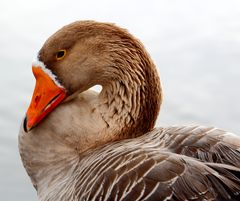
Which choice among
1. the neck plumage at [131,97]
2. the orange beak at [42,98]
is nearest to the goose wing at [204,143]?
the neck plumage at [131,97]

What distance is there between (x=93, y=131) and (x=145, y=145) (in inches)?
31.0

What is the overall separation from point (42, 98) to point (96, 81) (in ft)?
2.00

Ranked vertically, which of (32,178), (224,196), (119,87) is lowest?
(32,178)

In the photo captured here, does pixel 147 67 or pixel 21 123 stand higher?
pixel 147 67

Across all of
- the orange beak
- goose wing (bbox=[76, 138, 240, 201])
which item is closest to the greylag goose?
the orange beak

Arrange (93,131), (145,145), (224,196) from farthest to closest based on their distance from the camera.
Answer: (93,131) → (145,145) → (224,196)

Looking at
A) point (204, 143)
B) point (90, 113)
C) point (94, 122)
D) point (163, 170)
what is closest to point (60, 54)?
point (90, 113)

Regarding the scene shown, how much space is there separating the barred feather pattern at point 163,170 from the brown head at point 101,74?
56cm

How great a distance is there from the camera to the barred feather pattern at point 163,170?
474 cm

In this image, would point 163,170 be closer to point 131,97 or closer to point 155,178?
point 155,178

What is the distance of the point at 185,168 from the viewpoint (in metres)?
4.88

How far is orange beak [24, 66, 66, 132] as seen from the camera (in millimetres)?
6098

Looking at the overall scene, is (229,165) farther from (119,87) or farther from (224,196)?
(119,87)

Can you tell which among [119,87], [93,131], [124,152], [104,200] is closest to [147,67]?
[119,87]
